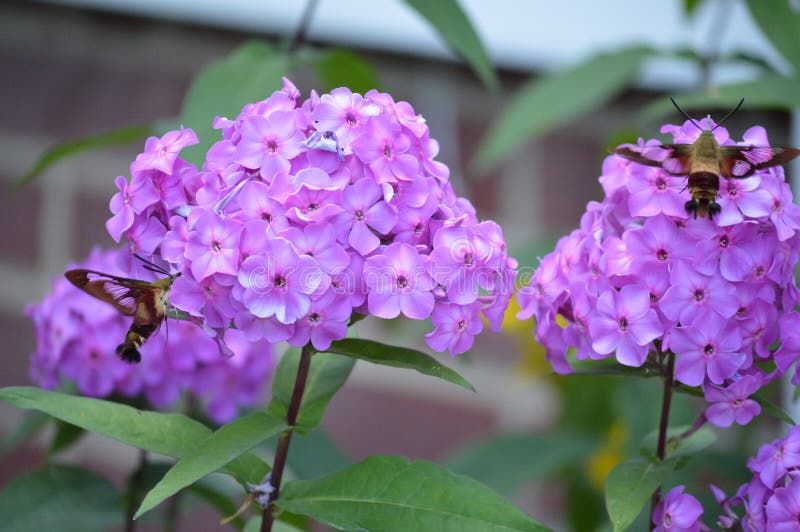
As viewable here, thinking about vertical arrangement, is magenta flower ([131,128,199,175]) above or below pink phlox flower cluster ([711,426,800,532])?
above

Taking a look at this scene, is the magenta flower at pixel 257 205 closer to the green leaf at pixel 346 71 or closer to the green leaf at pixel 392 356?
the green leaf at pixel 392 356

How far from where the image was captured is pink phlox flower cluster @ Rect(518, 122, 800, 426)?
844mm

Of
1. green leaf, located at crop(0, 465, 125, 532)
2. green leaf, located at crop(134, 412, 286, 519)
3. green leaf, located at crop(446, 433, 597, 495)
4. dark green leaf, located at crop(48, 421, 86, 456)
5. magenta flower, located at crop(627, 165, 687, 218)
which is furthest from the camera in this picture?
green leaf, located at crop(446, 433, 597, 495)

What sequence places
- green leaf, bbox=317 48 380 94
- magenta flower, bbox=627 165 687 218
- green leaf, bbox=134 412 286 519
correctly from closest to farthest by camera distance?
1. green leaf, bbox=134 412 286 519
2. magenta flower, bbox=627 165 687 218
3. green leaf, bbox=317 48 380 94

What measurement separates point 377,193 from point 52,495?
2.29ft

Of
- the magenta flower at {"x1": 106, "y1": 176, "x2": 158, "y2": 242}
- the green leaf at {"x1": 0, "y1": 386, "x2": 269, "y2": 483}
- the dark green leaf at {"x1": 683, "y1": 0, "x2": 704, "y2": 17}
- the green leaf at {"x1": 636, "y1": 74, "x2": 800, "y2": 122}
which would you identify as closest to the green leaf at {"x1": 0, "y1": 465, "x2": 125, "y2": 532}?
the green leaf at {"x1": 0, "y1": 386, "x2": 269, "y2": 483}

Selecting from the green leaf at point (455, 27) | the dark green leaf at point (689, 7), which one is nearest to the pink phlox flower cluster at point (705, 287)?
the green leaf at point (455, 27)

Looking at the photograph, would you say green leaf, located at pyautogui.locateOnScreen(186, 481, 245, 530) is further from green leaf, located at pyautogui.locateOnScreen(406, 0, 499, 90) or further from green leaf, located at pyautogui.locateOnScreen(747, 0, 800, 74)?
green leaf, located at pyautogui.locateOnScreen(747, 0, 800, 74)

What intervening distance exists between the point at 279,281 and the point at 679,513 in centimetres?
40

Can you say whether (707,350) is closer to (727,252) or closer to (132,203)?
(727,252)

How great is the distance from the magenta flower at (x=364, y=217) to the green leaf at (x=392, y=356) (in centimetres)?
10

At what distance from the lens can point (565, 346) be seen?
37.8 inches

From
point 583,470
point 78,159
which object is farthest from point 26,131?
point 583,470

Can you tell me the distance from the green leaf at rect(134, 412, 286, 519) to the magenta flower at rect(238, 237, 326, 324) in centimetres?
12
